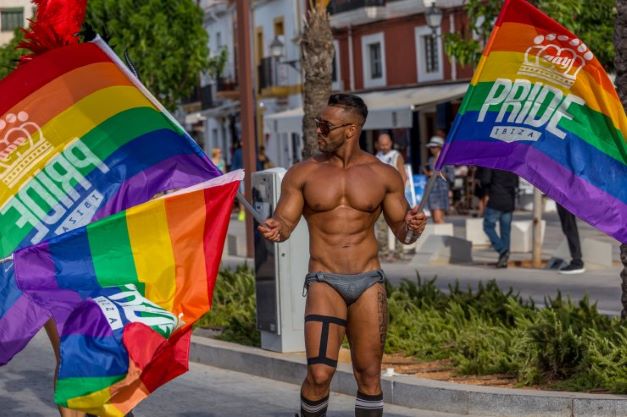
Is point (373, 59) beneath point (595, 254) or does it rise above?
above

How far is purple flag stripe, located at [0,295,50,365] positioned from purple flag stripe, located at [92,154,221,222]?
117cm

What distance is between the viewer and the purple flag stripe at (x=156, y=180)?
909 centimetres

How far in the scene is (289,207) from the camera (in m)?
8.18

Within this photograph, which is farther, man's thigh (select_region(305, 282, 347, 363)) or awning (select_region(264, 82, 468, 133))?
awning (select_region(264, 82, 468, 133))

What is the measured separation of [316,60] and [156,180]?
28.7 feet

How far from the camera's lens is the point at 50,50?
9102 mm

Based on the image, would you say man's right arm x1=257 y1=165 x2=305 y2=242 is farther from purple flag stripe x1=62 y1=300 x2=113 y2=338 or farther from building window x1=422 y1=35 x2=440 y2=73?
building window x1=422 y1=35 x2=440 y2=73

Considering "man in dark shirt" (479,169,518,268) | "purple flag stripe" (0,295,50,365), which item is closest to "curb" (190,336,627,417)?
"purple flag stripe" (0,295,50,365)

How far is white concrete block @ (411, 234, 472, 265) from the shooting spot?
21.4m

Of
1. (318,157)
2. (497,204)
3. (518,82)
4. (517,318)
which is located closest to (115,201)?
(318,157)

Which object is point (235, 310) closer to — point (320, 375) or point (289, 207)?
point (289, 207)

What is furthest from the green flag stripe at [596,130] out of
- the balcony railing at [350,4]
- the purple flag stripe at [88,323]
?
the balcony railing at [350,4]

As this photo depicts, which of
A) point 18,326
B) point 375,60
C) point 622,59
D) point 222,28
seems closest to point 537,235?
point 622,59

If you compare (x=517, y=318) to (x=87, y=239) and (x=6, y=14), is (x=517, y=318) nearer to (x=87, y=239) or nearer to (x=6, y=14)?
(x=87, y=239)
